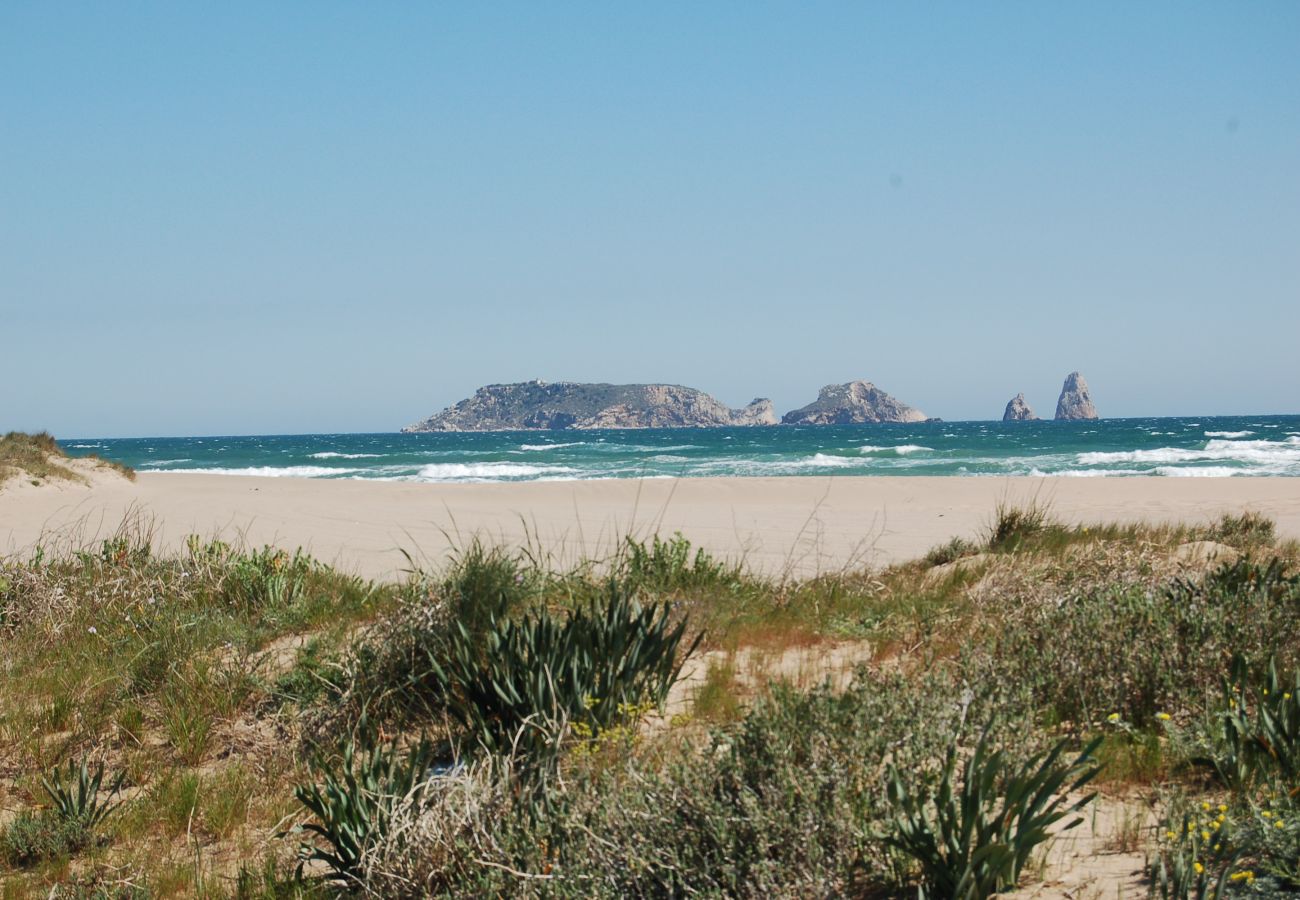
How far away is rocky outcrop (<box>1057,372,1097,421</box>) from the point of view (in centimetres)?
16162

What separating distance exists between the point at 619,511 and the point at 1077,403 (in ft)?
519

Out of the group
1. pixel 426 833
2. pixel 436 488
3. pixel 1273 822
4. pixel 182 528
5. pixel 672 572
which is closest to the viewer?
pixel 1273 822

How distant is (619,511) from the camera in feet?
67.3

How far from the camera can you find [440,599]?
5465mm

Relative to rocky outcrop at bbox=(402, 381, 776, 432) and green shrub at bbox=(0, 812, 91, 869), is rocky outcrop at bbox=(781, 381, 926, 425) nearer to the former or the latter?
rocky outcrop at bbox=(402, 381, 776, 432)

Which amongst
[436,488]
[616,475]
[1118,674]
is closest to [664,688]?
[1118,674]

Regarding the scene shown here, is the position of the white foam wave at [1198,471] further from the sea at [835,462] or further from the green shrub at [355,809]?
the green shrub at [355,809]

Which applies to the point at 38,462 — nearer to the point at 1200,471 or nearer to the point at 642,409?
the point at 1200,471

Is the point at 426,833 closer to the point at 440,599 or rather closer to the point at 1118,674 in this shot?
the point at 440,599

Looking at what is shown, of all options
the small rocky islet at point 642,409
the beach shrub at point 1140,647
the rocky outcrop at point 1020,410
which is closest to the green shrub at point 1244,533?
the beach shrub at point 1140,647

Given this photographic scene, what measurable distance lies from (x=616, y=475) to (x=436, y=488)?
1145cm

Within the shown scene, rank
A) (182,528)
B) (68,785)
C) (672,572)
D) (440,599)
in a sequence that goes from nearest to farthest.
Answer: (68,785)
(440,599)
(672,572)
(182,528)

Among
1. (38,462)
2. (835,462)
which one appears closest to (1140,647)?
(38,462)

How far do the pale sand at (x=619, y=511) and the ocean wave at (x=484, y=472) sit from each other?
31.4 ft
